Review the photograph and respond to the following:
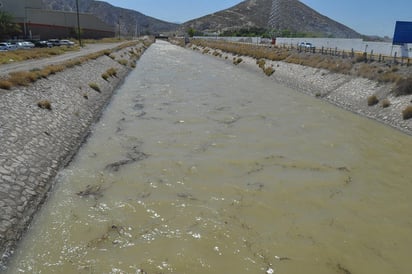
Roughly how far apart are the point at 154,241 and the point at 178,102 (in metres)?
18.7

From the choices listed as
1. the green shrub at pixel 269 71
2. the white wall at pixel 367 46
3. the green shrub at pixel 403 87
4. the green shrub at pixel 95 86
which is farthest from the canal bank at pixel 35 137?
the white wall at pixel 367 46

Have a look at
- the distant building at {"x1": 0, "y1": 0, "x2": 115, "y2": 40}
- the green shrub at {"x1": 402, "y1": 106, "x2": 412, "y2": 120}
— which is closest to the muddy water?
the green shrub at {"x1": 402, "y1": 106, "x2": 412, "y2": 120}

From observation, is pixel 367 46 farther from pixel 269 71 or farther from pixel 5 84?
pixel 5 84

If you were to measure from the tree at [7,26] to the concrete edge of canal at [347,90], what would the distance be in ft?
205

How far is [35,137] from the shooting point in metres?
14.6

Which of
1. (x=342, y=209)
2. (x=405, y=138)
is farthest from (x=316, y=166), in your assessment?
(x=405, y=138)

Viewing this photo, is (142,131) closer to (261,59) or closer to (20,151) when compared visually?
(20,151)

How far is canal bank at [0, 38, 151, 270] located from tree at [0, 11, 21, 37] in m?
63.3

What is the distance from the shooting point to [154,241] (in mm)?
9477

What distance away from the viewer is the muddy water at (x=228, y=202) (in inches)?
349

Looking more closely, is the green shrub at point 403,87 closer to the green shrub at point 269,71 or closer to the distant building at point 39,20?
the green shrub at point 269,71

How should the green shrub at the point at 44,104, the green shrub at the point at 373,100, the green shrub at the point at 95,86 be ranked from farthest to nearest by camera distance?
the green shrub at the point at 95,86 < the green shrub at the point at 373,100 < the green shrub at the point at 44,104

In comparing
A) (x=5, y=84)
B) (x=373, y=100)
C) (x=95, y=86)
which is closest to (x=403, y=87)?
(x=373, y=100)

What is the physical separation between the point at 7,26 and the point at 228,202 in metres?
85.1
